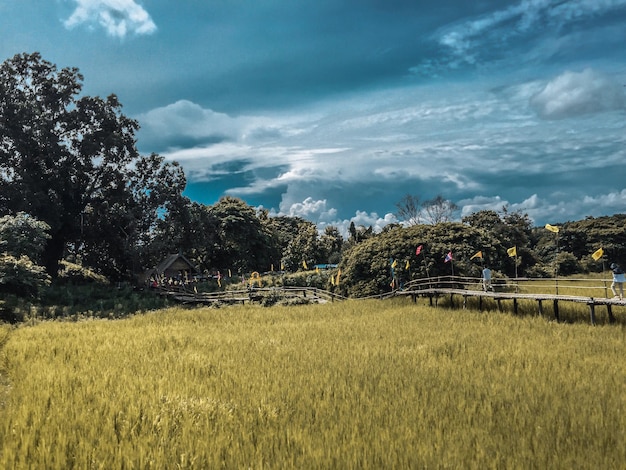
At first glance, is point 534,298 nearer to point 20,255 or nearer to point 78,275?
point 20,255

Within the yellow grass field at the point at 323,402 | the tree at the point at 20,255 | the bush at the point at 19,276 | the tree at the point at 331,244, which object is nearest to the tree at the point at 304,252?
the tree at the point at 331,244

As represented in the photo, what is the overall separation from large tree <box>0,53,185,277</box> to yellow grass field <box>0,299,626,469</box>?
88.1ft

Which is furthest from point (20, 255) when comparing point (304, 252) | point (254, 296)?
point (304, 252)

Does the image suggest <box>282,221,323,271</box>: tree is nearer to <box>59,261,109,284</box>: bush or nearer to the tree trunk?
<box>59,261,109,284</box>: bush

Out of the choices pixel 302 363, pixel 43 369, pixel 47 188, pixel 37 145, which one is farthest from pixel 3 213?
pixel 302 363

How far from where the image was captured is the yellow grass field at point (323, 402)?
5582 mm

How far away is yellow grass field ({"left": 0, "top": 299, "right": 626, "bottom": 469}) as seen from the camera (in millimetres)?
5582

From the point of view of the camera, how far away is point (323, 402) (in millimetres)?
7477

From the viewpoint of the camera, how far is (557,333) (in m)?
14.0

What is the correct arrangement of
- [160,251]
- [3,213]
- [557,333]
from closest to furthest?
[557,333]
[3,213]
[160,251]

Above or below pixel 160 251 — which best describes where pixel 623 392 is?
below

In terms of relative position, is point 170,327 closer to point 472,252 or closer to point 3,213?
point 472,252

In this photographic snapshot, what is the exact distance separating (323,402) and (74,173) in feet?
128

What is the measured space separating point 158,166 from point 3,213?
14.0 metres
